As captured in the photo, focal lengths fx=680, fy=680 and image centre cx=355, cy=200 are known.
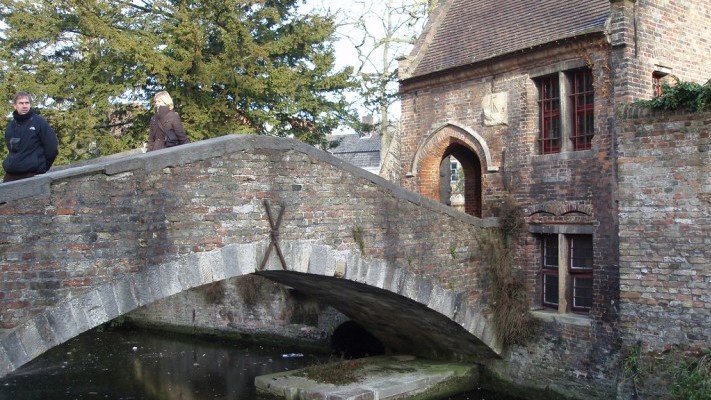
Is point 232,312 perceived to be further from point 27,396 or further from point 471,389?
point 471,389

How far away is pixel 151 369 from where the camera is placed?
575 inches

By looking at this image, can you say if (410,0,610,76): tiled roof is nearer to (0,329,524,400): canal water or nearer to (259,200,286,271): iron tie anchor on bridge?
(259,200,286,271): iron tie anchor on bridge

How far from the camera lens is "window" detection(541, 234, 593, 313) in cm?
1127

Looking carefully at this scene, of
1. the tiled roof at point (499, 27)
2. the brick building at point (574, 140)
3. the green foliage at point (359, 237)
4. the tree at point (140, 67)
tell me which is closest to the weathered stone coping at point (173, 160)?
the green foliage at point (359, 237)

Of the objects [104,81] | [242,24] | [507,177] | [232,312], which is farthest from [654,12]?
[232,312]

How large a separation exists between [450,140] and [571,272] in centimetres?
366

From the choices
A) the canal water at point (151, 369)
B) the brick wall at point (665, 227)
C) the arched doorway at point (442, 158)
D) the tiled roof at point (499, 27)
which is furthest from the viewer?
the arched doorway at point (442, 158)

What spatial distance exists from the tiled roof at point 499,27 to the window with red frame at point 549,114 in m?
0.76

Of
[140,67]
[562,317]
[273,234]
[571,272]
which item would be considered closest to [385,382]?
[562,317]

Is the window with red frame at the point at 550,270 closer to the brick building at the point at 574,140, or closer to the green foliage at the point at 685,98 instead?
the brick building at the point at 574,140

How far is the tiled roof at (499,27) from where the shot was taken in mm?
11477

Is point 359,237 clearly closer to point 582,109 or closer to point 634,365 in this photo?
point 634,365

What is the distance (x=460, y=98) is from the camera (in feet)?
43.2

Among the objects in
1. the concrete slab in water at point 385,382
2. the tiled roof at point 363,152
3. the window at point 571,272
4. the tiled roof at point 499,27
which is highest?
the tiled roof at point 363,152
